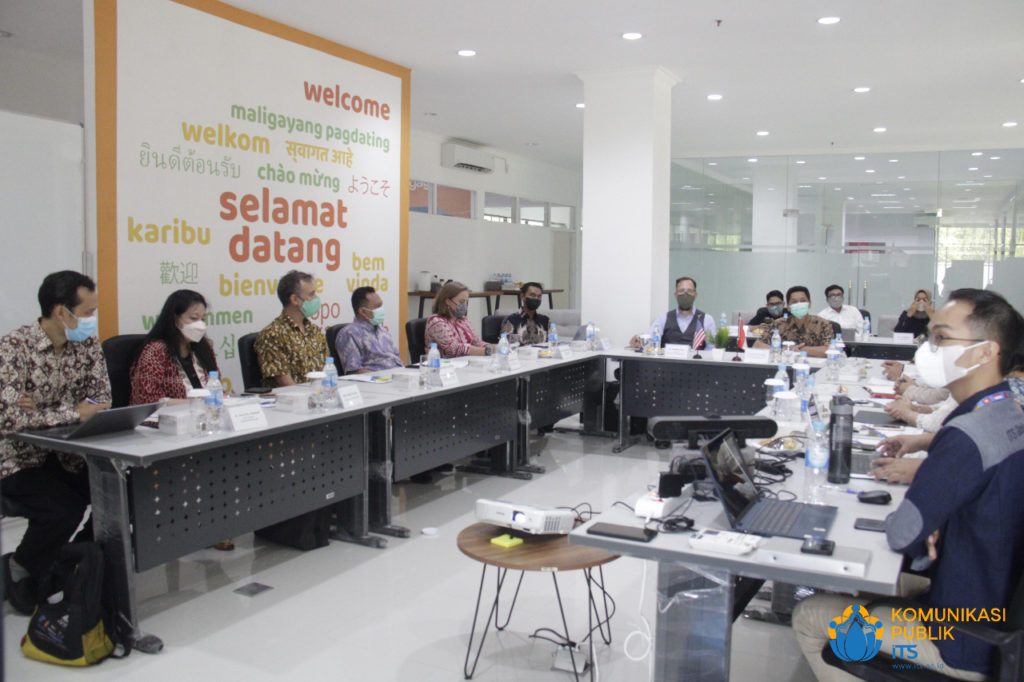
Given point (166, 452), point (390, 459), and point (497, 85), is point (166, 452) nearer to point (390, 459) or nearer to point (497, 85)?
point (390, 459)

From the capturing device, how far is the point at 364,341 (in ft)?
16.8

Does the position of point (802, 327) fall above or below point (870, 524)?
above

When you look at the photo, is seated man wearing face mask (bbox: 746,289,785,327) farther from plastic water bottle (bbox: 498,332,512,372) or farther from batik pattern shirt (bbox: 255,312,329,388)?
batik pattern shirt (bbox: 255,312,329,388)

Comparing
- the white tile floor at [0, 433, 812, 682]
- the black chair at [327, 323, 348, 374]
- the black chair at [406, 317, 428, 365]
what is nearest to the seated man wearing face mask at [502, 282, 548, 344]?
the black chair at [406, 317, 428, 365]

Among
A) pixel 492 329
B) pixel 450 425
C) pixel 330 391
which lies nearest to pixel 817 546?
pixel 330 391

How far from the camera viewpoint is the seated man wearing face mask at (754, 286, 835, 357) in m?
5.87

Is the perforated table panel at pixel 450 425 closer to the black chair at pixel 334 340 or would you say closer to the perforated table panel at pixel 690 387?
the black chair at pixel 334 340

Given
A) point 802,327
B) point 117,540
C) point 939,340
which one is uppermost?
point 939,340

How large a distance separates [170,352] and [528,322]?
3294mm

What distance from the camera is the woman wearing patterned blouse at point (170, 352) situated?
3488 mm

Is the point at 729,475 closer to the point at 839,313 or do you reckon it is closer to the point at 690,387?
the point at 690,387

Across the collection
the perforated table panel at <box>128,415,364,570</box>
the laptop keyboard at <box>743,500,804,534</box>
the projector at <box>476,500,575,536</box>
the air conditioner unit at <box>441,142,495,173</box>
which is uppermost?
the air conditioner unit at <box>441,142,495,173</box>

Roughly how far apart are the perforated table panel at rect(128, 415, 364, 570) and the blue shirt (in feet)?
4.46

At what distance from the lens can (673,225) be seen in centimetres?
1130
